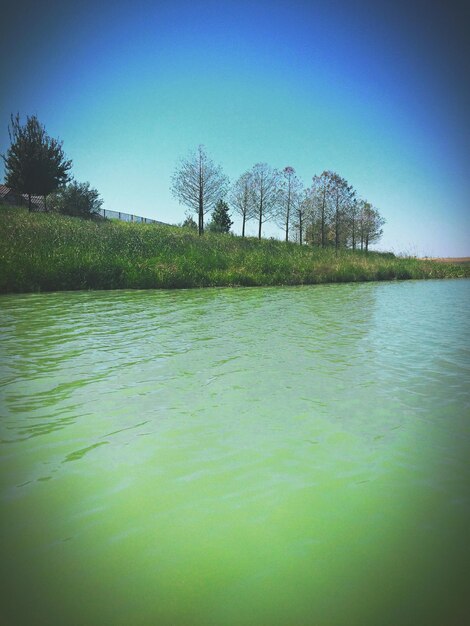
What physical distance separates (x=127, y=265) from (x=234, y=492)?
13.8 metres

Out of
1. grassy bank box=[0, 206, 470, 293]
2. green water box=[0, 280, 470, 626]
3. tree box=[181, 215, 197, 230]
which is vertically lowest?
green water box=[0, 280, 470, 626]

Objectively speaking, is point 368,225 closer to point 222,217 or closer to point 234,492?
point 222,217

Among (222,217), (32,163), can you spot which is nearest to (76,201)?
(32,163)

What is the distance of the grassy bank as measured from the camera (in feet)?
40.8

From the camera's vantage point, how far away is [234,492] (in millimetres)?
1799

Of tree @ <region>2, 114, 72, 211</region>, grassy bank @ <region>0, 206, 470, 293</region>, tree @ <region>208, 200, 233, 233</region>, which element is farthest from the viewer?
tree @ <region>208, 200, 233, 233</region>

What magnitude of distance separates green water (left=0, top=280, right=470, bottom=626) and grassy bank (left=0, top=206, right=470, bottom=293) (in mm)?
9539

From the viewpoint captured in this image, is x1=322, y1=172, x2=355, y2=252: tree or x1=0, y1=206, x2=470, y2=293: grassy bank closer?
x1=0, y1=206, x2=470, y2=293: grassy bank

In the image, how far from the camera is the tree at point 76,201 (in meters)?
32.6

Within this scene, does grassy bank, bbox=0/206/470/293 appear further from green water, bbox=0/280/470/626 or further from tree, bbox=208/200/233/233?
tree, bbox=208/200/233/233

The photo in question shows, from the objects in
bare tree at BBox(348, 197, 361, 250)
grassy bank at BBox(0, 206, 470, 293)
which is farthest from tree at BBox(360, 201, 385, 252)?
grassy bank at BBox(0, 206, 470, 293)

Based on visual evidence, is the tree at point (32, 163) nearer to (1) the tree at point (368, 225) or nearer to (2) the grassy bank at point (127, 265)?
(2) the grassy bank at point (127, 265)

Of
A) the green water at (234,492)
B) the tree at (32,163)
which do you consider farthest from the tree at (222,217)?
the green water at (234,492)

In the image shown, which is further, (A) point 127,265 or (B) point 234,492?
(A) point 127,265
